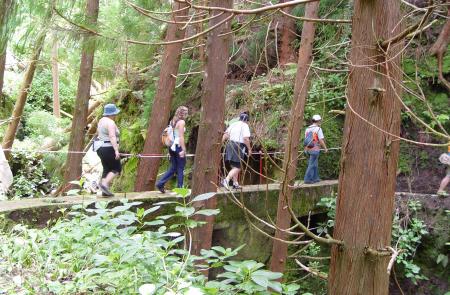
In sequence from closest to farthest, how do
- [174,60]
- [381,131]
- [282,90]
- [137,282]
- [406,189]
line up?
[137,282] < [381,131] < [174,60] < [406,189] < [282,90]

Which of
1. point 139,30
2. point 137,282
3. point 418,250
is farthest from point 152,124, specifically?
point 137,282

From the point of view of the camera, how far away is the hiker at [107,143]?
25.1 ft

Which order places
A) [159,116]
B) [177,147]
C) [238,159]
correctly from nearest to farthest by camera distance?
[177,147] < [238,159] < [159,116]

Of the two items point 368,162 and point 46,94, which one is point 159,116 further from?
point 46,94

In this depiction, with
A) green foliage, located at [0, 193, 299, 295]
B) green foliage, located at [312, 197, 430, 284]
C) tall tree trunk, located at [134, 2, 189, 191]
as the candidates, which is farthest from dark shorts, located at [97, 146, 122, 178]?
green foliage, located at [312, 197, 430, 284]

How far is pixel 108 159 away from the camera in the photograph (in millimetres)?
7812

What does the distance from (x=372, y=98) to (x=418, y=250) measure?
294 inches

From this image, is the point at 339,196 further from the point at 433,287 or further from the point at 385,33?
the point at 433,287

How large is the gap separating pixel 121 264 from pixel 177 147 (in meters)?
5.66

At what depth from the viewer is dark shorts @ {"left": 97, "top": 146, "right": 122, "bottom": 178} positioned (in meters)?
7.75

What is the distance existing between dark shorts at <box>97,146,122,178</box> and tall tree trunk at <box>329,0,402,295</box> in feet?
16.2

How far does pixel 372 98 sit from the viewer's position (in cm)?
344

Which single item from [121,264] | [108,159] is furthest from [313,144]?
[121,264]

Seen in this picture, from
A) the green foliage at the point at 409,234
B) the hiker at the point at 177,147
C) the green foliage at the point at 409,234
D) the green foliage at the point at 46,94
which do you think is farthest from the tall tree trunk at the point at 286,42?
the green foliage at the point at 46,94
